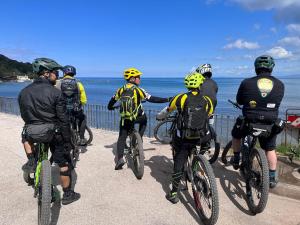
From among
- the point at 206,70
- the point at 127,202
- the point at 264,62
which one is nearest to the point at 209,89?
the point at 206,70

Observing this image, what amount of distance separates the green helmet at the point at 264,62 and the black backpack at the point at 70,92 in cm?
371

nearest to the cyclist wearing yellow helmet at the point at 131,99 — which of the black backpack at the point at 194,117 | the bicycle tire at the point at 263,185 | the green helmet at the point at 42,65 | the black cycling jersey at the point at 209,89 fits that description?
the black cycling jersey at the point at 209,89

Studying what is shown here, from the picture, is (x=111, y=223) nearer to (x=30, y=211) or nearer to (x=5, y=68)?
(x=30, y=211)

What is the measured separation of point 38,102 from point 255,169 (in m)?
3.02

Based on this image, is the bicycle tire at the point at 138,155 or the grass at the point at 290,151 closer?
the bicycle tire at the point at 138,155

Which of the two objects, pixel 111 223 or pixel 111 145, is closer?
pixel 111 223

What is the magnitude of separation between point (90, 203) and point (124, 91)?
Result: 2117mm

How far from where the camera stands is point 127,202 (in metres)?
5.23

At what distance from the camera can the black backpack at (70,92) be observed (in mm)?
7055

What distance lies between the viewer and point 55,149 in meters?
4.71

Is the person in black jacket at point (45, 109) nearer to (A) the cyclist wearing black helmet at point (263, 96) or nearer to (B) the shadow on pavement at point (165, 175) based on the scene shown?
(B) the shadow on pavement at point (165, 175)

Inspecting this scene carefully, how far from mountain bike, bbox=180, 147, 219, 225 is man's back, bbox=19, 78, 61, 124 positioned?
1994 mm

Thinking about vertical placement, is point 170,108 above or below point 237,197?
above

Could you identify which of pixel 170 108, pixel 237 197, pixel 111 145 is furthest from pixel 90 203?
pixel 111 145
